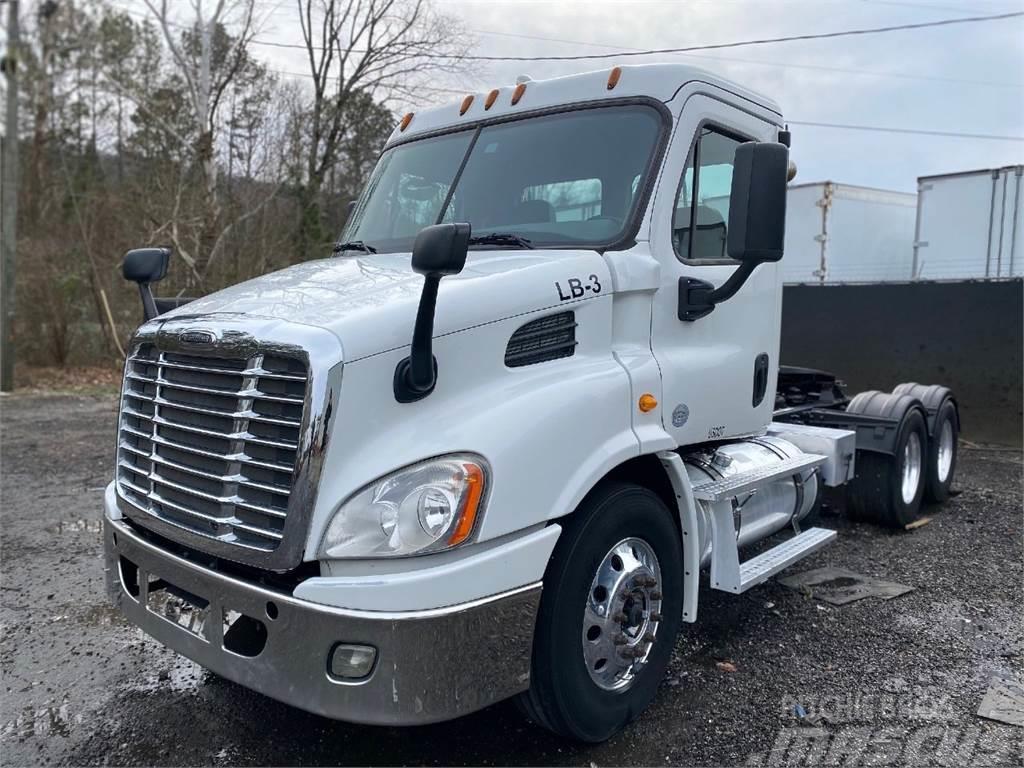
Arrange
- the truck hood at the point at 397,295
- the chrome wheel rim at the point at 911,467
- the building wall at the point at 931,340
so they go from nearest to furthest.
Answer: the truck hood at the point at 397,295 < the chrome wheel rim at the point at 911,467 < the building wall at the point at 931,340

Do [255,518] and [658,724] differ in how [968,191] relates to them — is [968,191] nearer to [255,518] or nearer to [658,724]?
[658,724]

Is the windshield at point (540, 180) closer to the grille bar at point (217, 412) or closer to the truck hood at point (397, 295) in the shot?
the truck hood at point (397, 295)

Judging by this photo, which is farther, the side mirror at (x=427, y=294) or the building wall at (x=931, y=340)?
the building wall at (x=931, y=340)

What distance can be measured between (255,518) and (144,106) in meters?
21.3

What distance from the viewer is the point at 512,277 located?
3.10 meters

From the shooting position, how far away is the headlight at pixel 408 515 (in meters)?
2.56

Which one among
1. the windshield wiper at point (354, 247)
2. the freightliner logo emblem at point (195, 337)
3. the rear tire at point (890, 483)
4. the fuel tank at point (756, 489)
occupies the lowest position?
the rear tire at point (890, 483)

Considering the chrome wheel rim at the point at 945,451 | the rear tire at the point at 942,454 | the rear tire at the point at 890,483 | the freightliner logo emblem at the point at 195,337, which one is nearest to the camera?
the freightliner logo emblem at the point at 195,337

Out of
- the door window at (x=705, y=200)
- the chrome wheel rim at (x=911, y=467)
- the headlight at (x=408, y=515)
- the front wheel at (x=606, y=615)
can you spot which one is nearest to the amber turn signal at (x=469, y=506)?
the headlight at (x=408, y=515)

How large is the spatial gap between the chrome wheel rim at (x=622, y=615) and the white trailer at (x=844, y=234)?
1143 centimetres

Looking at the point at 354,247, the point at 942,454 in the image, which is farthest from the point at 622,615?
the point at 942,454

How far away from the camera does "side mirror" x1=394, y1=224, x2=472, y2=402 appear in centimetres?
256

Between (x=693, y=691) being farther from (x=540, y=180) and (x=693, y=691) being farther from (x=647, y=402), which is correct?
(x=540, y=180)

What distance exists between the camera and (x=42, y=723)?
3387 millimetres
